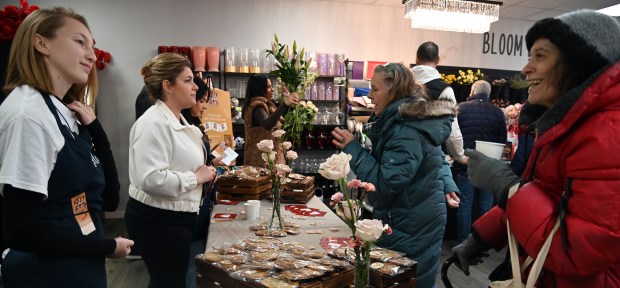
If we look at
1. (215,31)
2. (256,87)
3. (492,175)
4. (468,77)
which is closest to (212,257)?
(492,175)

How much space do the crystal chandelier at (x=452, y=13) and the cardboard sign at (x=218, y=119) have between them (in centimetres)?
245

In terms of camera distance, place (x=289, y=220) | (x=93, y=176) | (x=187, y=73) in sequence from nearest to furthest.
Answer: (x=93, y=176), (x=187, y=73), (x=289, y=220)

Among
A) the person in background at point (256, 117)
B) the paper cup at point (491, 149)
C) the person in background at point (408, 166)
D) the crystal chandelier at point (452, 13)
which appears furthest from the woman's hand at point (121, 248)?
the crystal chandelier at point (452, 13)

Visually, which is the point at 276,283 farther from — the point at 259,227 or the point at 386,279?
the point at 259,227

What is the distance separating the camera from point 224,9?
5.60 meters

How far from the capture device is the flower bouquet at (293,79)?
122 inches

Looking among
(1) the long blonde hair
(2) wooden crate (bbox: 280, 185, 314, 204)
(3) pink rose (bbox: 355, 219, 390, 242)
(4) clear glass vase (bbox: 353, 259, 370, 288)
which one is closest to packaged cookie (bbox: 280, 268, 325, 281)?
(4) clear glass vase (bbox: 353, 259, 370, 288)

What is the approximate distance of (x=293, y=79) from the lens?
10.6ft

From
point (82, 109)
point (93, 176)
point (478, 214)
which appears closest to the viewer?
point (93, 176)

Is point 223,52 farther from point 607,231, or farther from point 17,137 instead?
point 607,231

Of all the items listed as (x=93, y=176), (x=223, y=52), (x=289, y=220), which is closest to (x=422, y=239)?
(x=289, y=220)

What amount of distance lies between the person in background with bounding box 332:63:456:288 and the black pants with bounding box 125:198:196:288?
0.88m

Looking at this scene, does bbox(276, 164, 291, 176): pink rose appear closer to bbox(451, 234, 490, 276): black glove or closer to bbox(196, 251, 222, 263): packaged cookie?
bbox(196, 251, 222, 263): packaged cookie

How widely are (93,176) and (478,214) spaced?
424 centimetres
